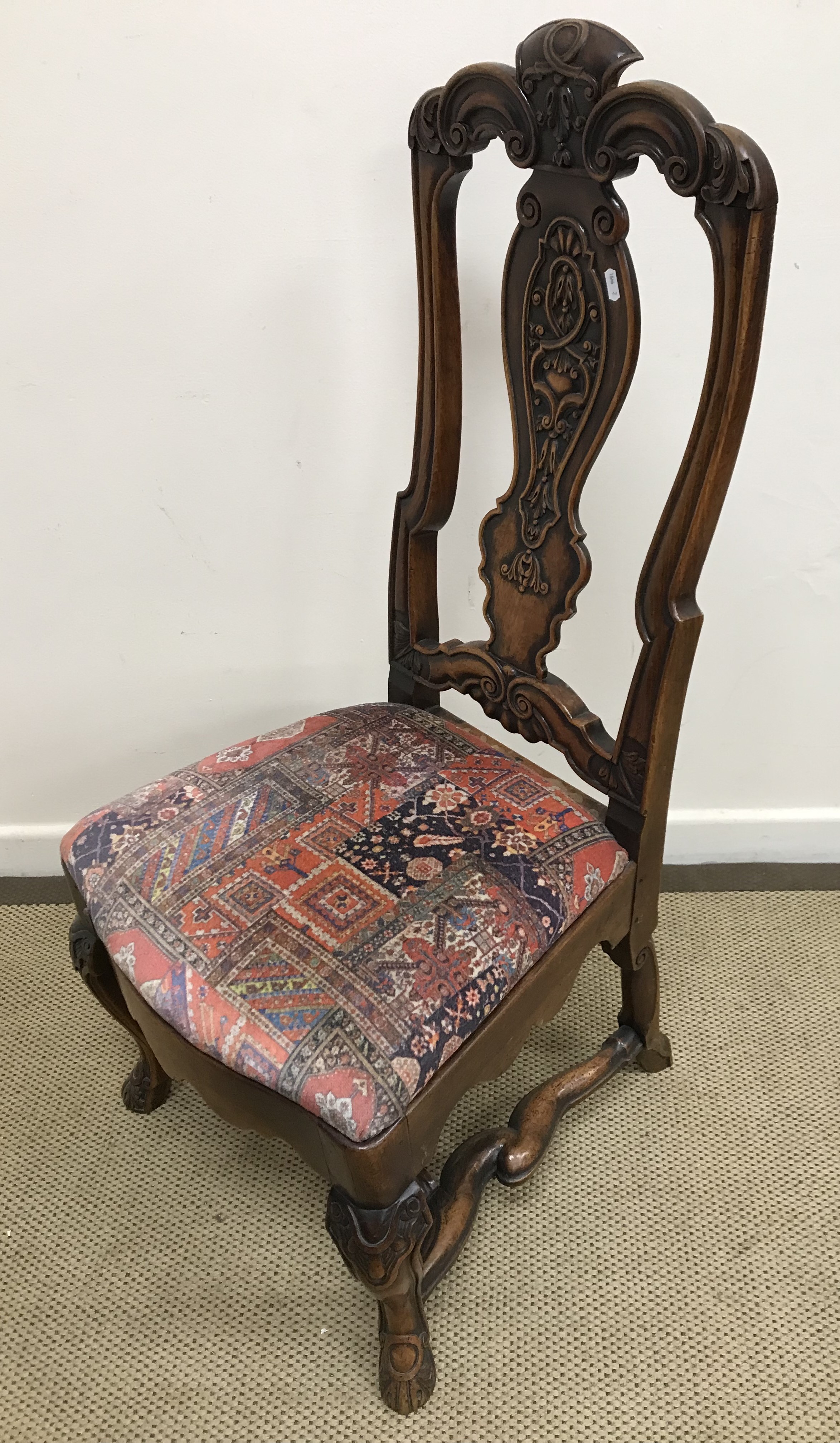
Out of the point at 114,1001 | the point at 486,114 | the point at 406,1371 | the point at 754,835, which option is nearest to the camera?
the point at 486,114

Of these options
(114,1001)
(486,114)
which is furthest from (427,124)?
(114,1001)

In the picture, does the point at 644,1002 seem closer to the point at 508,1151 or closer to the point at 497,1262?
the point at 508,1151

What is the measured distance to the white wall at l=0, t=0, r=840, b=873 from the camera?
1176 millimetres

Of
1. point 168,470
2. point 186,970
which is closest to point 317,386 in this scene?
point 168,470

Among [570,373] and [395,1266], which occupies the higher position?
[570,373]

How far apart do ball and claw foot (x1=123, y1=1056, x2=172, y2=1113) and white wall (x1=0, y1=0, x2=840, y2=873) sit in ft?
1.65

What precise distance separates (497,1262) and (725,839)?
0.82 metres

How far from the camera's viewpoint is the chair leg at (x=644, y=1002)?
126 centimetres

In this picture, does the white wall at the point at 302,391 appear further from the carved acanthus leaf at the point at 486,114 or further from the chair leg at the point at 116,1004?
the chair leg at the point at 116,1004

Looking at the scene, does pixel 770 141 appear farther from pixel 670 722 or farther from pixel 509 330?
pixel 670 722

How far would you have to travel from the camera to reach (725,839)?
1.78 meters

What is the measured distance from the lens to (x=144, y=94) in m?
1.20

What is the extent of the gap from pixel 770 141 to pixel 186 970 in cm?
113

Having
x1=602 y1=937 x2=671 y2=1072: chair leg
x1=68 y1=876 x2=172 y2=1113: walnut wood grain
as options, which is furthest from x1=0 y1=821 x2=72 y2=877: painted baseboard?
x1=602 y1=937 x2=671 y2=1072: chair leg
